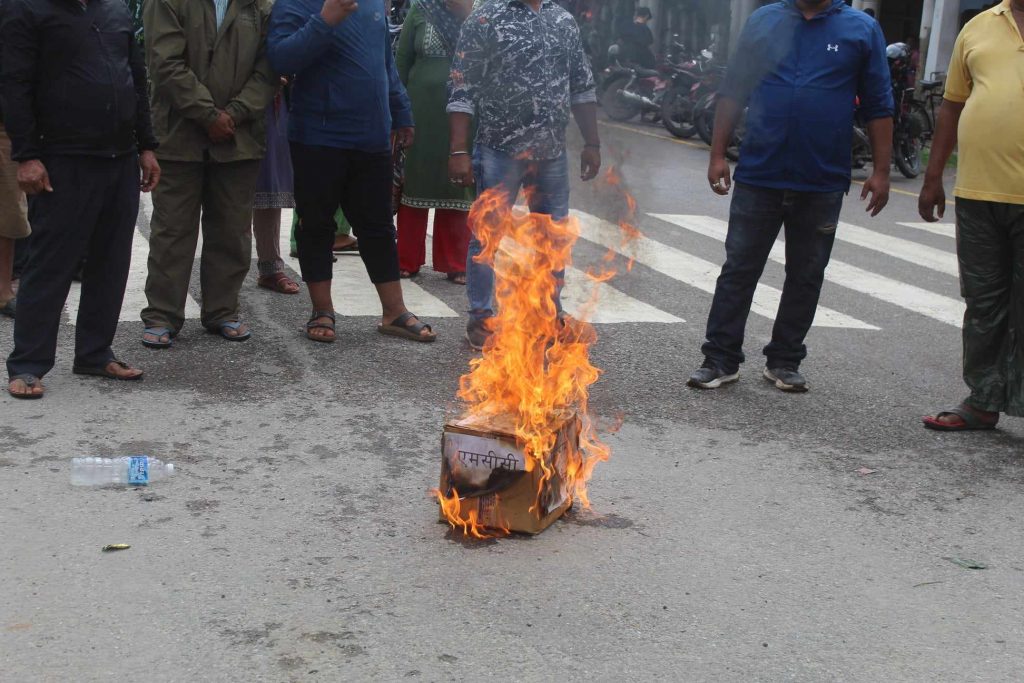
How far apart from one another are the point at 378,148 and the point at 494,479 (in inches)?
113

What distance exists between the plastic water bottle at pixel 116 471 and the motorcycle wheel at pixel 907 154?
513 inches

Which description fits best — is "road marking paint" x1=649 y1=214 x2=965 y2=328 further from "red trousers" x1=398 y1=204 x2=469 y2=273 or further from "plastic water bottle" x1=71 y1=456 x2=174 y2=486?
"plastic water bottle" x1=71 y1=456 x2=174 y2=486

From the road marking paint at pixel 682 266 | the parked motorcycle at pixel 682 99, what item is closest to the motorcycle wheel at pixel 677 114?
the parked motorcycle at pixel 682 99

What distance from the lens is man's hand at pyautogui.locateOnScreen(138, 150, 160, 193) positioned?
237 inches

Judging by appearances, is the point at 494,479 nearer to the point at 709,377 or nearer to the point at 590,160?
the point at 709,377

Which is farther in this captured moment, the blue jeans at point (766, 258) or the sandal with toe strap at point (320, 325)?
the sandal with toe strap at point (320, 325)

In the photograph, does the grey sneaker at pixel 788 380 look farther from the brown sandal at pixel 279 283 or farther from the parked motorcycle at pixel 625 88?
the brown sandal at pixel 279 283

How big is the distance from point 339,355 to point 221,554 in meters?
2.63

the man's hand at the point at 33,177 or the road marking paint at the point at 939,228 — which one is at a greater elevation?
the man's hand at the point at 33,177

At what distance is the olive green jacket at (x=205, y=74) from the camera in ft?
20.8

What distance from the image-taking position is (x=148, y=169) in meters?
6.02

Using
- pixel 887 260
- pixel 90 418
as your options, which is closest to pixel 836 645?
pixel 90 418

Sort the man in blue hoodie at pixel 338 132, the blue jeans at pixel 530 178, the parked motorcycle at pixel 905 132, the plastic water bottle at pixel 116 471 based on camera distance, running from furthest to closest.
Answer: the parked motorcycle at pixel 905 132 → the blue jeans at pixel 530 178 → the man in blue hoodie at pixel 338 132 → the plastic water bottle at pixel 116 471

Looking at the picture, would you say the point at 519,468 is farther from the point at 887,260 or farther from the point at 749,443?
the point at 887,260
